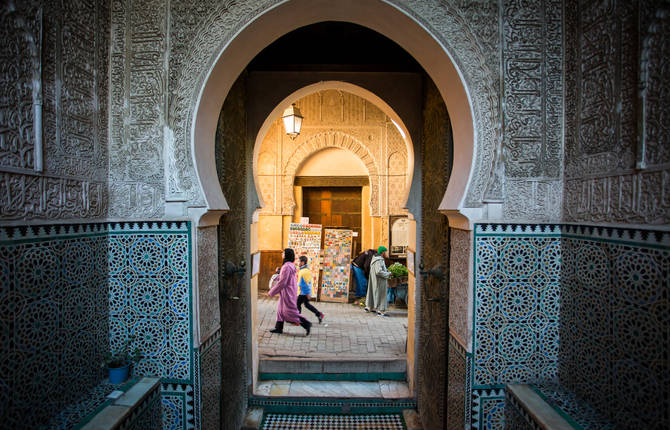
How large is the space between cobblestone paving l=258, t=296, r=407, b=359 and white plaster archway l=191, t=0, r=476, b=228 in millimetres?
2591

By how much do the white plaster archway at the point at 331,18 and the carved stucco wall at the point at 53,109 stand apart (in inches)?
19.9

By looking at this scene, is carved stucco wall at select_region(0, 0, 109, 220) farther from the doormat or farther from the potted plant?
the doormat

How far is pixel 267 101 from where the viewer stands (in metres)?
3.35

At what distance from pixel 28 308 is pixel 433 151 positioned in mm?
2622

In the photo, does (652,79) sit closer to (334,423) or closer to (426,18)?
(426,18)

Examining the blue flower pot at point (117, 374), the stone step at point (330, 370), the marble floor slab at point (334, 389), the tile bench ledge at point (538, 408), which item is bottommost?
the marble floor slab at point (334, 389)

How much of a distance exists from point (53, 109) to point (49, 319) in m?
0.90

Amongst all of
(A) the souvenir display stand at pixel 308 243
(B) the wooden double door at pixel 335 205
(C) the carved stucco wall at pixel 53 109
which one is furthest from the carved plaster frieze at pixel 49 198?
(B) the wooden double door at pixel 335 205

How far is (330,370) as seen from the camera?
12.6ft

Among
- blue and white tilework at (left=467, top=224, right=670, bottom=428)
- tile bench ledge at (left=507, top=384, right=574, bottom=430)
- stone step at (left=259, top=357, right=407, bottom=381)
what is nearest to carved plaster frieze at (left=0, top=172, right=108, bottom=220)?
blue and white tilework at (left=467, top=224, right=670, bottom=428)

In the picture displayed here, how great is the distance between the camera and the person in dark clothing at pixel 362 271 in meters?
6.84

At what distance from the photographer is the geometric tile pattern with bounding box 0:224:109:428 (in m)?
1.36

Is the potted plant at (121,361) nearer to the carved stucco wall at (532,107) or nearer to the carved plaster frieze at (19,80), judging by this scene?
the carved plaster frieze at (19,80)

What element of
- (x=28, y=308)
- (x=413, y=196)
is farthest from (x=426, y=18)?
(x=28, y=308)
